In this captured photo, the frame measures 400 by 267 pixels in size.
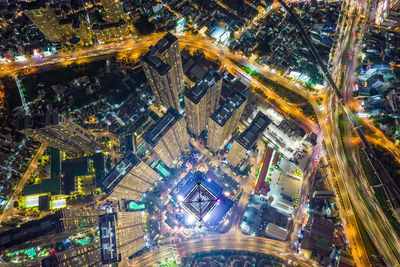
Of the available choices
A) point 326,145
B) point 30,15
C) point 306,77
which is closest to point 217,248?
point 326,145

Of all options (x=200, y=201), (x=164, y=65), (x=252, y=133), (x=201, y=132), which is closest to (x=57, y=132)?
(x=164, y=65)

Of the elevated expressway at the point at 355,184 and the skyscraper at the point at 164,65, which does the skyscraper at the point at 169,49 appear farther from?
the elevated expressway at the point at 355,184

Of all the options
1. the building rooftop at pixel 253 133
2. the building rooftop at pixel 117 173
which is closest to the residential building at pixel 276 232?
the building rooftop at pixel 253 133

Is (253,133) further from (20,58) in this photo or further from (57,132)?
(20,58)

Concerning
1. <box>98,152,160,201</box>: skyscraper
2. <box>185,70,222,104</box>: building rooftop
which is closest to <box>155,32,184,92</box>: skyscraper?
<box>185,70,222,104</box>: building rooftop

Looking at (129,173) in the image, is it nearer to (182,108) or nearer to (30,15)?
(182,108)
